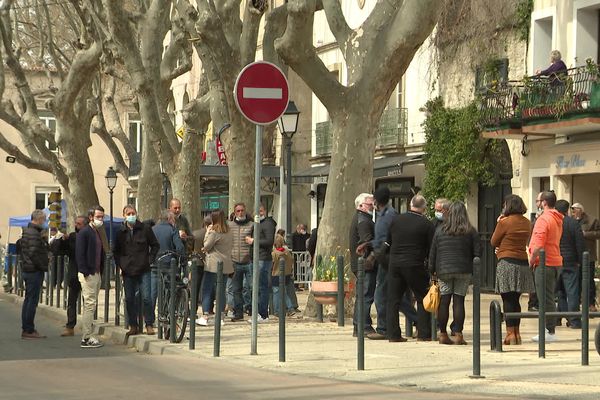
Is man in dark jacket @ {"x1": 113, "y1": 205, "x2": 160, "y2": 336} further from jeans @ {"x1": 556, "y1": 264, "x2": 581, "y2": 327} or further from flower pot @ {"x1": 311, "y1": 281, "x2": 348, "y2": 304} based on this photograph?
jeans @ {"x1": 556, "y1": 264, "x2": 581, "y2": 327}

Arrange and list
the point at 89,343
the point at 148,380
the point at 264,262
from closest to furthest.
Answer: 1. the point at 148,380
2. the point at 89,343
3. the point at 264,262

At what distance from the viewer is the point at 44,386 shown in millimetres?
12641

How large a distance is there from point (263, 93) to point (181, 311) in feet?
11.1

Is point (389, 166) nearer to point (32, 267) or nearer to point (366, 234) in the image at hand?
point (32, 267)

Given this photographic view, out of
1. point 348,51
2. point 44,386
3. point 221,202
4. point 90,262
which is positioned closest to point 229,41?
point 348,51

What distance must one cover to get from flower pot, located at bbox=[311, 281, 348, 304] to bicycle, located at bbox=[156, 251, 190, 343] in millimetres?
2202

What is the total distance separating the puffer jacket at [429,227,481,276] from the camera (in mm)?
15883

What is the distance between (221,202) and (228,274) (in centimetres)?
3101

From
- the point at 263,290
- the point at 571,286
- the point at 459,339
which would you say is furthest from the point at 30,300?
the point at 571,286

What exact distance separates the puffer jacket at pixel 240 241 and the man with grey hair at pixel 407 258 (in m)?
4.15

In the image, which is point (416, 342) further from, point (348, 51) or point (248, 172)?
point (248, 172)

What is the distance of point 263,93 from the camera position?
14898 mm

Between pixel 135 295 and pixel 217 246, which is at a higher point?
pixel 217 246

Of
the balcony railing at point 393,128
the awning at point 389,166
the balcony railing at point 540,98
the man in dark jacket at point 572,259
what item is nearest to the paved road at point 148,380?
the man in dark jacket at point 572,259
